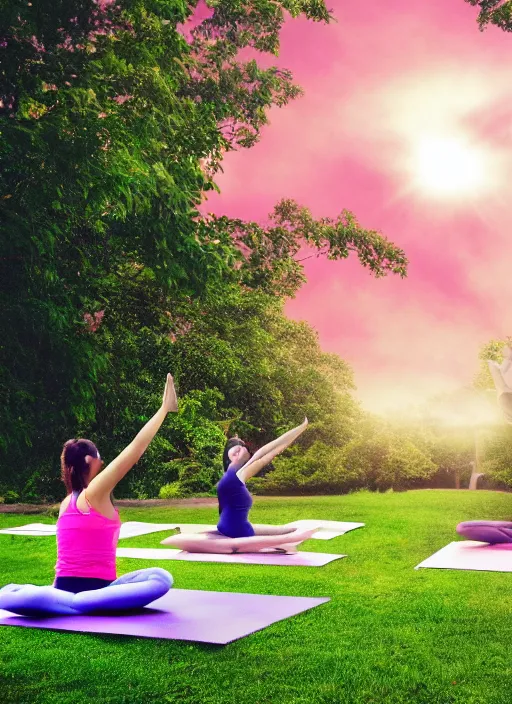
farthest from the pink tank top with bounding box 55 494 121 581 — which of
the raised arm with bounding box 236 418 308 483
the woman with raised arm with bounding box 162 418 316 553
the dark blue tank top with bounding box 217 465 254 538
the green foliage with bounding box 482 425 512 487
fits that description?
the green foliage with bounding box 482 425 512 487

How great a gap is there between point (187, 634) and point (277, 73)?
1616cm

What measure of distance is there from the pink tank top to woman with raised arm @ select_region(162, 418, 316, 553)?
3.21m

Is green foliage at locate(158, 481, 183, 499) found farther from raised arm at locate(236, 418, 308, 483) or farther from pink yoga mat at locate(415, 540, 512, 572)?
pink yoga mat at locate(415, 540, 512, 572)

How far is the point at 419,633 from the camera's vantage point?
17.3 feet

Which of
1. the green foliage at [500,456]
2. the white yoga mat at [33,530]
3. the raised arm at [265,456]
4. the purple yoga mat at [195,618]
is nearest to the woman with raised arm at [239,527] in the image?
the raised arm at [265,456]

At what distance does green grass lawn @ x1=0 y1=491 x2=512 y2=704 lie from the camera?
4051 mm

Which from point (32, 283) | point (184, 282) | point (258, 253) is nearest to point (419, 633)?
point (32, 283)

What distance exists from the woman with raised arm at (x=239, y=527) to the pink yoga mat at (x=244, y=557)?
10cm

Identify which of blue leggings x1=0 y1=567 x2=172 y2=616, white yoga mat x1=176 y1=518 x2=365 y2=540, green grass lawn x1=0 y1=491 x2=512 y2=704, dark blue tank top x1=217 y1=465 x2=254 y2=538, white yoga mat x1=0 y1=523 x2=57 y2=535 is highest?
dark blue tank top x1=217 y1=465 x2=254 y2=538

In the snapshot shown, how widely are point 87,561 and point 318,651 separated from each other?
5.78 ft

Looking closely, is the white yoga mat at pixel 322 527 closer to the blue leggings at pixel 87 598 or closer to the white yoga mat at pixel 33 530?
the white yoga mat at pixel 33 530

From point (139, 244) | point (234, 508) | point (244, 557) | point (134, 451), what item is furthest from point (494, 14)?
point (134, 451)

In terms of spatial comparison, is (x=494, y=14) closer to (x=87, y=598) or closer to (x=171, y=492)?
(x=171, y=492)

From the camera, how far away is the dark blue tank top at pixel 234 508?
30.7 ft
